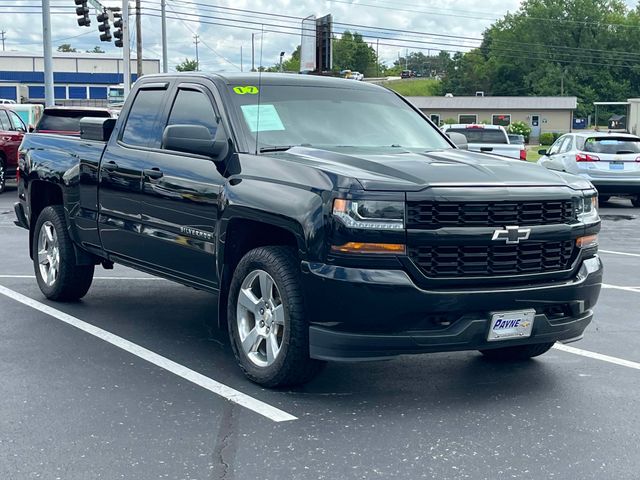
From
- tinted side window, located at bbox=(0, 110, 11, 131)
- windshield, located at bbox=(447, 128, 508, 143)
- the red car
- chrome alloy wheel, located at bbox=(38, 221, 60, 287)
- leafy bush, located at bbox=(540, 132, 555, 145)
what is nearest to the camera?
chrome alloy wheel, located at bbox=(38, 221, 60, 287)

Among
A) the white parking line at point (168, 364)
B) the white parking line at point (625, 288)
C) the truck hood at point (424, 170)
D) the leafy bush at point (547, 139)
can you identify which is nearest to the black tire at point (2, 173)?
the white parking line at point (168, 364)

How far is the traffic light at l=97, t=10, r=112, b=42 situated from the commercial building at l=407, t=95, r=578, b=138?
175 ft

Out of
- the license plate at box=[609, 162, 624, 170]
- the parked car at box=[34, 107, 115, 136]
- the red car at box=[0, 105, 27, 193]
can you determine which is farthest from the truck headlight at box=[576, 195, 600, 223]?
the red car at box=[0, 105, 27, 193]

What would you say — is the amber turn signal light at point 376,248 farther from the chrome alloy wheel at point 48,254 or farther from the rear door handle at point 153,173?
the chrome alloy wheel at point 48,254

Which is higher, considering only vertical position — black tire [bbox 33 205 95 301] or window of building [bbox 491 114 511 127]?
window of building [bbox 491 114 511 127]

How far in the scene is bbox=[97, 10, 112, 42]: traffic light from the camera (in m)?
35.2

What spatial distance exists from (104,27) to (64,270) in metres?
28.9

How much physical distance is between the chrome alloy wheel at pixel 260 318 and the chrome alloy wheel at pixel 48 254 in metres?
2.98

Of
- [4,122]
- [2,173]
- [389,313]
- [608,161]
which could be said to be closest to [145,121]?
[389,313]

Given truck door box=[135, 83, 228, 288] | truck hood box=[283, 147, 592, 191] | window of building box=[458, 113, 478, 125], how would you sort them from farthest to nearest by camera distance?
1. window of building box=[458, 113, 478, 125]
2. truck door box=[135, 83, 228, 288]
3. truck hood box=[283, 147, 592, 191]

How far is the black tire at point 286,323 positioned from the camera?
5316mm

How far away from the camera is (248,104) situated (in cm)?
639

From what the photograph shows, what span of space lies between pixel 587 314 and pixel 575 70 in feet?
376

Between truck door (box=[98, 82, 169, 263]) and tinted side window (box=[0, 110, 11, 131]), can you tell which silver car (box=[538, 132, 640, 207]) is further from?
truck door (box=[98, 82, 169, 263])
